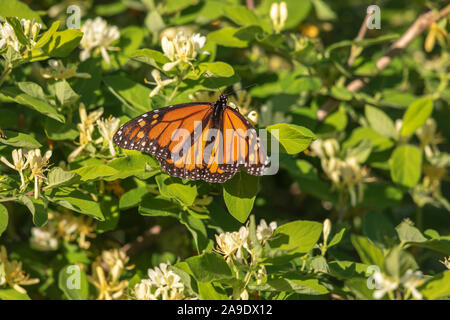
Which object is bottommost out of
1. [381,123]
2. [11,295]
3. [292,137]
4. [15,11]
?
[11,295]

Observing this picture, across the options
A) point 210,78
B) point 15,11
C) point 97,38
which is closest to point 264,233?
point 210,78

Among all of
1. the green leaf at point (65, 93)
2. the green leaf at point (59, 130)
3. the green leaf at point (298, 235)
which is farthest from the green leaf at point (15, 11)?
the green leaf at point (298, 235)

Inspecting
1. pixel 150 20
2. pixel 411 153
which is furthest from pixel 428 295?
pixel 150 20

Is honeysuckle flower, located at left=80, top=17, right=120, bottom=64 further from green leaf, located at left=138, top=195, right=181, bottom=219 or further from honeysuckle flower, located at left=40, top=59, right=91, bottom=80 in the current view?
green leaf, located at left=138, top=195, right=181, bottom=219

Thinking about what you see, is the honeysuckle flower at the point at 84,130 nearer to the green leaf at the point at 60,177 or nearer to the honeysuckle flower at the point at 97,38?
the green leaf at the point at 60,177

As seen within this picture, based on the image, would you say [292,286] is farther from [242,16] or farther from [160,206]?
[242,16]

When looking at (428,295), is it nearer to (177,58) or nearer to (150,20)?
(177,58)
